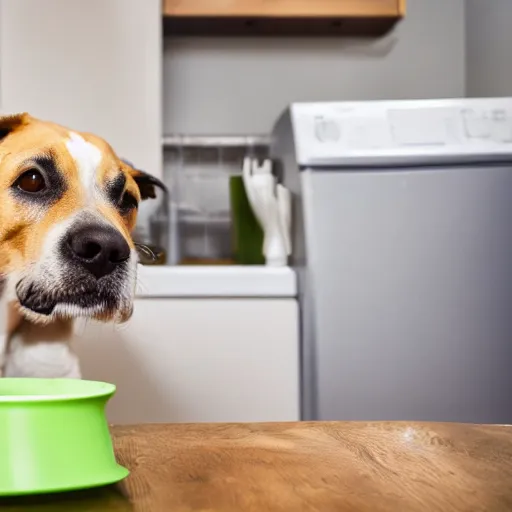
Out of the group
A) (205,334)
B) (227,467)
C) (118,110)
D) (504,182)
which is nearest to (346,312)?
(205,334)

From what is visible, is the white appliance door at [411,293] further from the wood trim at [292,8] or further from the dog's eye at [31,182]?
the dog's eye at [31,182]

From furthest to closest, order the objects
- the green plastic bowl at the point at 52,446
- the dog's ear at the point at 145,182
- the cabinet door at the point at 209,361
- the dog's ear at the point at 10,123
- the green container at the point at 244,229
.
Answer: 1. the green container at the point at 244,229
2. the cabinet door at the point at 209,361
3. the dog's ear at the point at 145,182
4. the dog's ear at the point at 10,123
5. the green plastic bowl at the point at 52,446

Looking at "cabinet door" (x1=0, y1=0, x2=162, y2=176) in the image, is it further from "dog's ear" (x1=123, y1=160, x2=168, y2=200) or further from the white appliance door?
"dog's ear" (x1=123, y1=160, x2=168, y2=200)

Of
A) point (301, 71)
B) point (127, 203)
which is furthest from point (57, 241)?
point (301, 71)

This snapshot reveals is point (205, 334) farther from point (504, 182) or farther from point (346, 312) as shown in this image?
point (504, 182)

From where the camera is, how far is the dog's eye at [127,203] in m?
0.94

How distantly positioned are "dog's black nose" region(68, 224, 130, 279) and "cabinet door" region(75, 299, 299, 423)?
3.00 feet

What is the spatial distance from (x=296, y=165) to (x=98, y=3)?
689 millimetres

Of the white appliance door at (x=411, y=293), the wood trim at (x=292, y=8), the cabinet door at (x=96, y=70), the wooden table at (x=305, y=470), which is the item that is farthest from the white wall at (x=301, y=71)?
the wooden table at (x=305, y=470)

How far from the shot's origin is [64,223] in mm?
845

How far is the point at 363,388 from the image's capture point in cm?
174

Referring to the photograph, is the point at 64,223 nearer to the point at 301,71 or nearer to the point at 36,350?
the point at 36,350

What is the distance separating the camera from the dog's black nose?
2.66 ft

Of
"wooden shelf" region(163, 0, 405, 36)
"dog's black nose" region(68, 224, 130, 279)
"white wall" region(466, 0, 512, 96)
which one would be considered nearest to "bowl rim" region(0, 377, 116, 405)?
"dog's black nose" region(68, 224, 130, 279)
